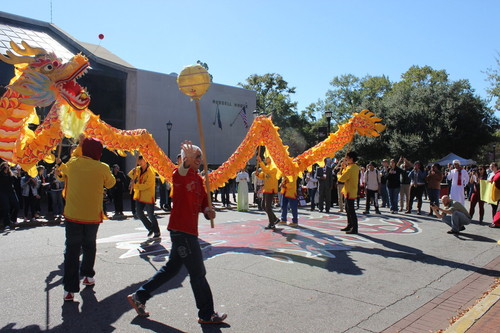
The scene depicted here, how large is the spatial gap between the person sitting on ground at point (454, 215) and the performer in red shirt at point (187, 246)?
23.2 feet

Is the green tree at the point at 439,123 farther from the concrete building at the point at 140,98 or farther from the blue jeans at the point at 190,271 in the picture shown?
the blue jeans at the point at 190,271

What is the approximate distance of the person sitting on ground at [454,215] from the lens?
948cm

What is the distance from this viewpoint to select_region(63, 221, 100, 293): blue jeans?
15.4ft

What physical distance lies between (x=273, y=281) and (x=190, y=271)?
1788 mm

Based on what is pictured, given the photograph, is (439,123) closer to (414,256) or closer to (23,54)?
(414,256)

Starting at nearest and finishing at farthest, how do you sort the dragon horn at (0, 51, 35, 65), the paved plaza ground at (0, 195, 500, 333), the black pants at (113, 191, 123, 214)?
the paved plaza ground at (0, 195, 500, 333) → the dragon horn at (0, 51, 35, 65) → the black pants at (113, 191, 123, 214)

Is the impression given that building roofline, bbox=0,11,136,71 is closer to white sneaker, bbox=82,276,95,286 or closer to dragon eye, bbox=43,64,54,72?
dragon eye, bbox=43,64,54,72

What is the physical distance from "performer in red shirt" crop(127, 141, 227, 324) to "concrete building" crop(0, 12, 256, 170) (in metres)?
15.6

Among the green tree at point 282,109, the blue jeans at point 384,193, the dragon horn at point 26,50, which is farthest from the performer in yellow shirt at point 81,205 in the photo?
the green tree at point 282,109

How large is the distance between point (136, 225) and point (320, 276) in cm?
662

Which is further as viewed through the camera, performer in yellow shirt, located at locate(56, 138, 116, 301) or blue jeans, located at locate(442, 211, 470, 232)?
blue jeans, located at locate(442, 211, 470, 232)

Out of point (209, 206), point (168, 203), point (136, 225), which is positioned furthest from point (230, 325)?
point (168, 203)

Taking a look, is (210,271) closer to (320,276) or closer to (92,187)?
(320,276)

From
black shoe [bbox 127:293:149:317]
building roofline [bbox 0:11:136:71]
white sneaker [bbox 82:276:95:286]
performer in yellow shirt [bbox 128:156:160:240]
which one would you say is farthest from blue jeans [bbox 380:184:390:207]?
building roofline [bbox 0:11:136:71]
